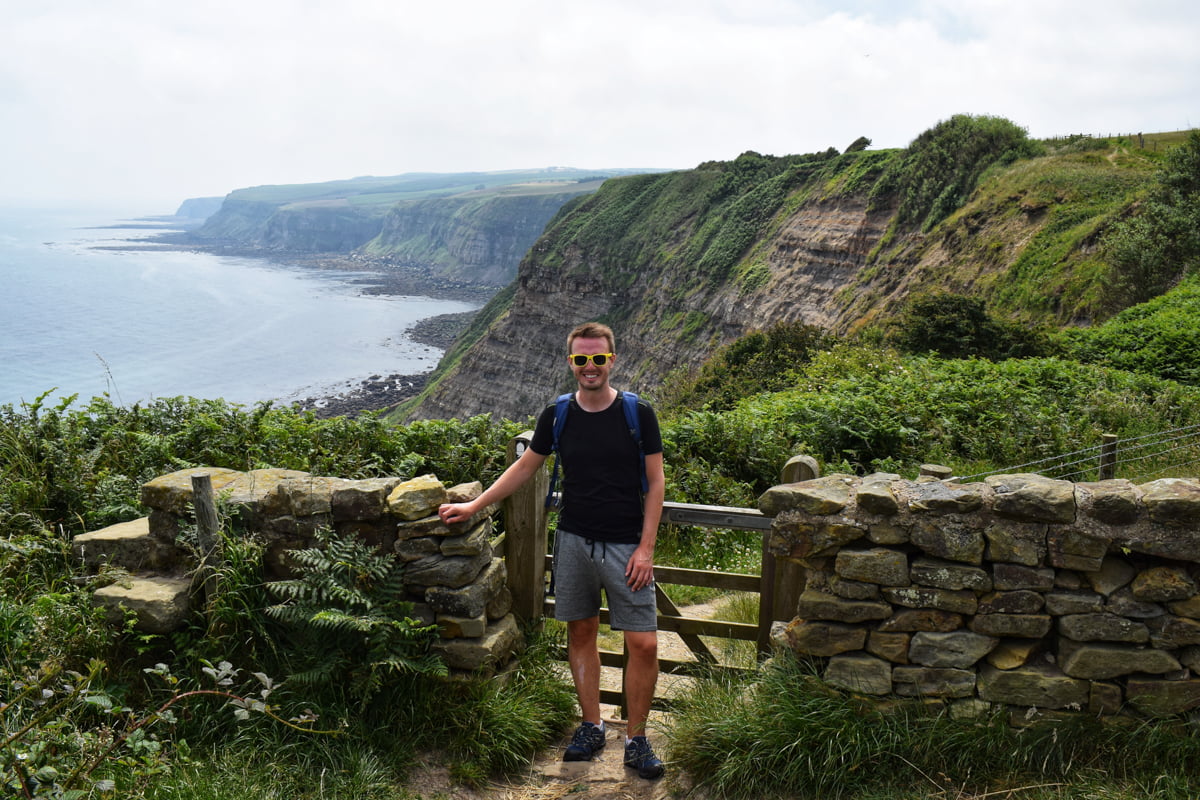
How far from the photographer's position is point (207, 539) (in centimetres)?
450

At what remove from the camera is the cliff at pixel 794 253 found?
33594mm

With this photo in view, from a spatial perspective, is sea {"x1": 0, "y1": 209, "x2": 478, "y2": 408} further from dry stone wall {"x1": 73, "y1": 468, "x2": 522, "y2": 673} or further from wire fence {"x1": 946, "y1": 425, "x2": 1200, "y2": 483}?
wire fence {"x1": 946, "y1": 425, "x2": 1200, "y2": 483}

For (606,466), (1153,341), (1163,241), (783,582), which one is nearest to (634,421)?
(606,466)

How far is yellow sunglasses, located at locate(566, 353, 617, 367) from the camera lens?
4215mm

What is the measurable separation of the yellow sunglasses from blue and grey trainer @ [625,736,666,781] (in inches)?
80.9

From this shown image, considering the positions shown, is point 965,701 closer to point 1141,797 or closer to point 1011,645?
point 1011,645

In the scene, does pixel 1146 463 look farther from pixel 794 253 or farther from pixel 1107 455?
pixel 794 253

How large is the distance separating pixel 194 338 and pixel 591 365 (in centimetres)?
13144

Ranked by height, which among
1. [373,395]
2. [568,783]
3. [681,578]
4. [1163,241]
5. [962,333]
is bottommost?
[373,395]

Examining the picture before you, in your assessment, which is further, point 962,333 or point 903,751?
point 962,333

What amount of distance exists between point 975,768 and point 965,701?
307 mm

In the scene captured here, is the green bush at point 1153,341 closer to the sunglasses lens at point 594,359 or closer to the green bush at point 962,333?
the green bush at point 962,333

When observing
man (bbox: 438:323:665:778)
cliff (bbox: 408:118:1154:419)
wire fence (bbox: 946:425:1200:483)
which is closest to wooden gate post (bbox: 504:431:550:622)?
man (bbox: 438:323:665:778)

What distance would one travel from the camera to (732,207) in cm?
7794
